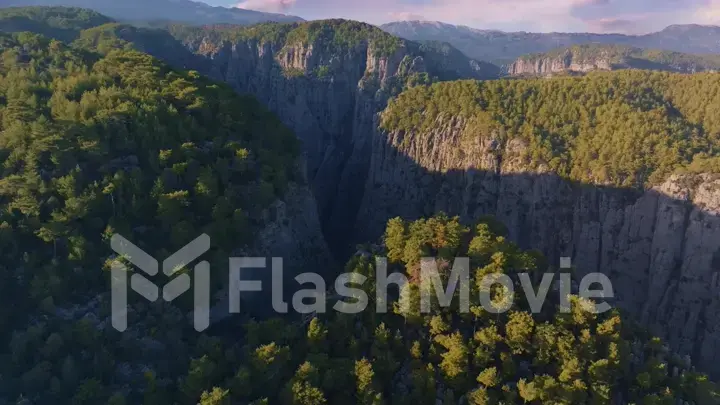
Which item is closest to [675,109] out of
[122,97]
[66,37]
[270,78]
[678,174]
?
[678,174]

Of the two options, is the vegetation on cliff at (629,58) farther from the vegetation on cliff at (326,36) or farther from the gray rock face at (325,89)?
the gray rock face at (325,89)

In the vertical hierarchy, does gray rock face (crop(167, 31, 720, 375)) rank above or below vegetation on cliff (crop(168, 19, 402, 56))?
below

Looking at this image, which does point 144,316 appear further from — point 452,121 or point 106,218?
point 452,121

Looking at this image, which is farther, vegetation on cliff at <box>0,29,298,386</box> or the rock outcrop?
the rock outcrop

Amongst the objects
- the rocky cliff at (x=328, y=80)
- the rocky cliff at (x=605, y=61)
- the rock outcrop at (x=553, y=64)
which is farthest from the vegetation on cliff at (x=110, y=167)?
the rock outcrop at (x=553, y=64)

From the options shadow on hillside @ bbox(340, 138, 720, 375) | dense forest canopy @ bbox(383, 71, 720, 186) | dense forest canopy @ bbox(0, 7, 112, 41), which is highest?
dense forest canopy @ bbox(0, 7, 112, 41)

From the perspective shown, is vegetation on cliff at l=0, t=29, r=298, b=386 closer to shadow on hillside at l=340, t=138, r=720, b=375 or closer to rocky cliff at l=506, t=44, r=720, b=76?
shadow on hillside at l=340, t=138, r=720, b=375

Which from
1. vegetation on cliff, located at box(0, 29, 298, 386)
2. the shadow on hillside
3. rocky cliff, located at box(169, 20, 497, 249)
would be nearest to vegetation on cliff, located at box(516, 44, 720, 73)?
rocky cliff, located at box(169, 20, 497, 249)

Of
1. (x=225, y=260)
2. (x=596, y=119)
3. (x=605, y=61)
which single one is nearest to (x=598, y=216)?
(x=596, y=119)

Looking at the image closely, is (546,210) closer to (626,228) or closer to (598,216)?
(598,216)
